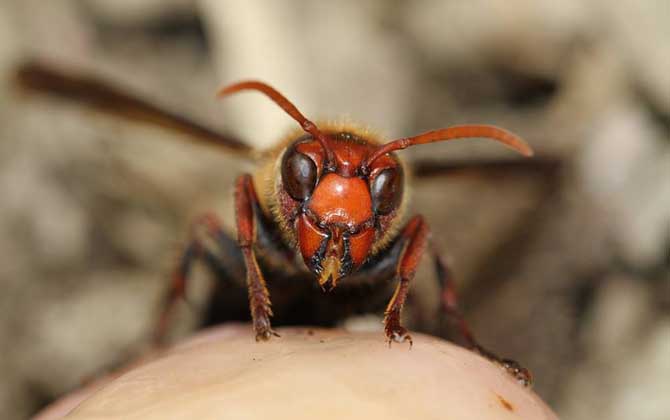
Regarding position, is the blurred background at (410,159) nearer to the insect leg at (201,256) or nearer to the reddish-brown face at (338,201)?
the insect leg at (201,256)

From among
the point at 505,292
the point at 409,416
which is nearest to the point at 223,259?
the point at 505,292

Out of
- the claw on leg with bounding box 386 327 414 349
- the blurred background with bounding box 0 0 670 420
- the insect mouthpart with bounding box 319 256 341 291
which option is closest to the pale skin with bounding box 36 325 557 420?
the claw on leg with bounding box 386 327 414 349

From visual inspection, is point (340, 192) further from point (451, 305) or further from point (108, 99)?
point (108, 99)

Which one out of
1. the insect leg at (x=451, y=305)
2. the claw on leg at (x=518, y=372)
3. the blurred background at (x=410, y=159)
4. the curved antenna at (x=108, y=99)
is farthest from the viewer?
the blurred background at (x=410, y=159)

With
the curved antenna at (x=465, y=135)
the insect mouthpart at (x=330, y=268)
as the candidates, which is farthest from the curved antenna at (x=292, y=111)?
the insect mouthpart at (x=330, y=268)

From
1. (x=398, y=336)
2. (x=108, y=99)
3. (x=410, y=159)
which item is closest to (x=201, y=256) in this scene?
(x=108, y=99)

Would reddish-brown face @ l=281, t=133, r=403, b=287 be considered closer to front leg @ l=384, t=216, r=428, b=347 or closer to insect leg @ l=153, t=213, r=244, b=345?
front leg @ l=384, t=216, r=428, b=347

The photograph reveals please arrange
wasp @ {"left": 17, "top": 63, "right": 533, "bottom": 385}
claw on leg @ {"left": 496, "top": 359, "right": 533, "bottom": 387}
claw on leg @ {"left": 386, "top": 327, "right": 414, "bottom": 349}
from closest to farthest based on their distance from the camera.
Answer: claw on leg @ {"left": 386, "top": 327, "right": 414, "bottom": 349} → claw on leg @ {"left": 496, "top": 359, "right": 533, "bottom": 387} → wasp @ {"left": 17, "top": 63, "right": 533, "bottom": 385}
